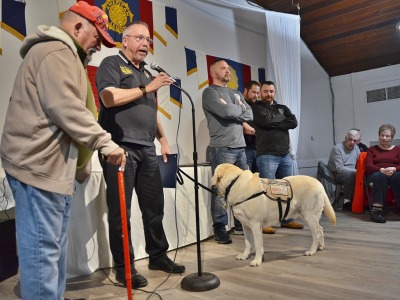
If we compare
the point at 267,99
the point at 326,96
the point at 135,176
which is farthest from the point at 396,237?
the point at 326,96

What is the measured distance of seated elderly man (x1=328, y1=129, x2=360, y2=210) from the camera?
4648mm

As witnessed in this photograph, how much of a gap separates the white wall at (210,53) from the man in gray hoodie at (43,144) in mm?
1639

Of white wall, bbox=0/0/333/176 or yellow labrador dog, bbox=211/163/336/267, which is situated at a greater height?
white wall, bbox=0/0/333/176

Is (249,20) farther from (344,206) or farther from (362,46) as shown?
(344,206)

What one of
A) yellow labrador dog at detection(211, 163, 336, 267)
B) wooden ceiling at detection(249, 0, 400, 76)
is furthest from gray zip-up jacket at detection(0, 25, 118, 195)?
wooden ceiling at detection(249, 0, 400, 76)

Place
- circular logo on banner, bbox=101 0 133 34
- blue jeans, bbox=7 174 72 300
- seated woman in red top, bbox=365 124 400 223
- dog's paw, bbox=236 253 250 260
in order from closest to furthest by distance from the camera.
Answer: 1. blue jeans, bbox=7 174 72 300
2. dog's paw, bbox=236 253 250 260
3. circular logo on banner, bbox=101 0 133 34
4. seated woman in red top, bbox=365 124 400 223

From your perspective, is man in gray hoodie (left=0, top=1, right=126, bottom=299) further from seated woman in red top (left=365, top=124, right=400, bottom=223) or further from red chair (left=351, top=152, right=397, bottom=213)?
red chair (left=351, top=152, right=397, bottom=213)

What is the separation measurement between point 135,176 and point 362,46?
16.1 feet

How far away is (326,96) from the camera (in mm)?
6438

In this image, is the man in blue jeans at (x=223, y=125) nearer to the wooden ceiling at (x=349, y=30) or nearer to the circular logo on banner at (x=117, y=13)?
the circular logo on banner at (x=117, y=13)

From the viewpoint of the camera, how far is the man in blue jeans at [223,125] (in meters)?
3.09

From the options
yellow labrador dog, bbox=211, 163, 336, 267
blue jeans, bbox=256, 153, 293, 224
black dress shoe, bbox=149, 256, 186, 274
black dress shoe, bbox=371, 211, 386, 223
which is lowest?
black dress shoe, bbox=371, 211, 386, 223

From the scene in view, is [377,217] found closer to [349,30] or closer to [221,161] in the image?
[221,161]

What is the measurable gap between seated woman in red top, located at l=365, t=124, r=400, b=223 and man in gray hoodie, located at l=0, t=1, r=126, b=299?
3.56 m
